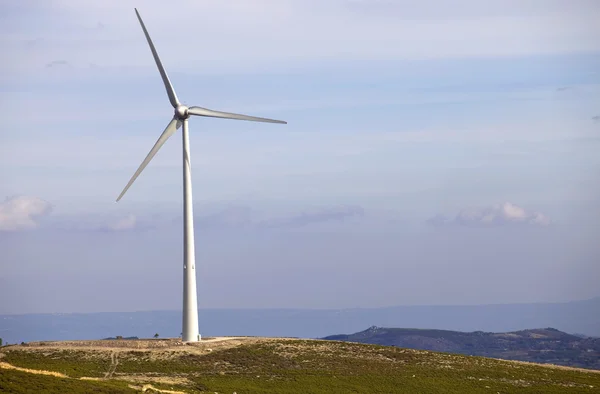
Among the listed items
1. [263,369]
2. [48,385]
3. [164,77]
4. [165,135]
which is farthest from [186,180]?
[48,385]

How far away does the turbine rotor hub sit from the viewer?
13375 cm

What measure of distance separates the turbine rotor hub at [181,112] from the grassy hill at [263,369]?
3275 centimetres

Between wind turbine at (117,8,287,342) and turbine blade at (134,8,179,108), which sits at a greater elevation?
turbine blade at (134,8,179,108)

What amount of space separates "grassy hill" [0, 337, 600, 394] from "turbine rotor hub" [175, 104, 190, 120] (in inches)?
1289

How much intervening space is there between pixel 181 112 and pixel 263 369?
3740 cm

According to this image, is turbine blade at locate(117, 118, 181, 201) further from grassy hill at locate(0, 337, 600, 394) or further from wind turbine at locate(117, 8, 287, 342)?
grassy hill at locate(0, 337, 600, 394)

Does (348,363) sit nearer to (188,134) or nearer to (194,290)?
(194,290)

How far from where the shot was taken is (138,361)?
5074 inches

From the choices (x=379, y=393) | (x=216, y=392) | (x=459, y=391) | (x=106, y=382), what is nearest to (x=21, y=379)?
(x=106, y=382)

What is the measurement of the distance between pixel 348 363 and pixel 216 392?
27.3 m

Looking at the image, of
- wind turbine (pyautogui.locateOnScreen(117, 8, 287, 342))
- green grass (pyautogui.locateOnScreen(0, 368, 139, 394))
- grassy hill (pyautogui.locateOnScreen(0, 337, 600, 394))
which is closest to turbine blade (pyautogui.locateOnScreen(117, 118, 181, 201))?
wind turbine (pyautogui.locateOnScreen(117, 8, 287, 342))

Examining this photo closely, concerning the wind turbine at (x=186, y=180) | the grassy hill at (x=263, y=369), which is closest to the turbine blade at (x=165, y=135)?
the wind turbine at (x=186, y=180)

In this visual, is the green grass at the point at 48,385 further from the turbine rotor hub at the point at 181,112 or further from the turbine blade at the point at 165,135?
the turbine rotor hub at the point at 181,112

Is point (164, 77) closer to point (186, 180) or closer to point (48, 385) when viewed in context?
point (186, 180)
